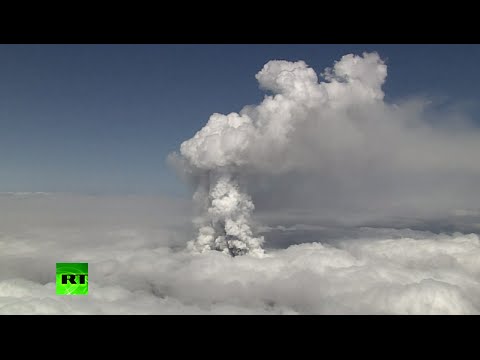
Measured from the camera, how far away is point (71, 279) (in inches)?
336

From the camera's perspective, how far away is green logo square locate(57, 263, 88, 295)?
8391mm

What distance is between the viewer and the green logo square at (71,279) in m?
8.39
